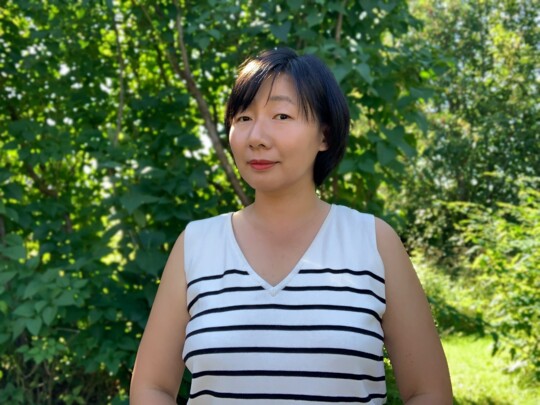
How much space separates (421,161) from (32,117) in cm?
1400

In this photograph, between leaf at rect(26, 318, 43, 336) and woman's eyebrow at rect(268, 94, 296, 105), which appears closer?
woman's eyebrow at rect(268, 94, 296, 105)

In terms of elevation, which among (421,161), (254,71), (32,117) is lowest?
(254,71)

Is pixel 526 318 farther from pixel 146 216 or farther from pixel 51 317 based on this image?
pixel 51 317

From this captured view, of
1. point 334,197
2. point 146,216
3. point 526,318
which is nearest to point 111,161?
point 146,216

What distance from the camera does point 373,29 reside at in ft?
11.6

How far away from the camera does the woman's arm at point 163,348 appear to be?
1528 mm

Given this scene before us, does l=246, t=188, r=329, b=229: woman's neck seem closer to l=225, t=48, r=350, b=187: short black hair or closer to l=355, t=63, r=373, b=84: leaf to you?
l=225, t=48, r=350, b=187: short black hair

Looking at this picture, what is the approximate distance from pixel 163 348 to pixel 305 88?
0.58 meters

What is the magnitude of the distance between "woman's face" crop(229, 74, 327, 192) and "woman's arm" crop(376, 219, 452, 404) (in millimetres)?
248

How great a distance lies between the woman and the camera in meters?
1.40

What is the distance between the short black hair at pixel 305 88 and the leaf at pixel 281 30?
1648 millimetres

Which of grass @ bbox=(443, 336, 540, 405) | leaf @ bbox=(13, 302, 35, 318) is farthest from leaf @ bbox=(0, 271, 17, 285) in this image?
grass @ bbox=(443, 336, 540, 405)

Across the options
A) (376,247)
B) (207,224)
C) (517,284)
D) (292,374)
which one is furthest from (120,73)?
(517,284)

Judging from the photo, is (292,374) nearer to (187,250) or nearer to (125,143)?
(187,250)
